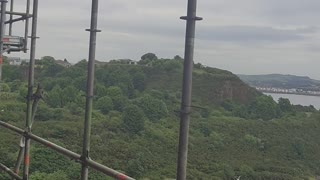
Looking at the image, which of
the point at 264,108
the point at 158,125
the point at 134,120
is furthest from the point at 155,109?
the point at 264,108

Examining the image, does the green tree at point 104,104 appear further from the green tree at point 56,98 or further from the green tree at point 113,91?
the green tree at point 56,98

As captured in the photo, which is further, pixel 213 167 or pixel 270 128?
pixel 270 128

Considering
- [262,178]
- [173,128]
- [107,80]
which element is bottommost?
[262,178]

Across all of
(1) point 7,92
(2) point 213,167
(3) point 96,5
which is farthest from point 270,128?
(3) point 96,5

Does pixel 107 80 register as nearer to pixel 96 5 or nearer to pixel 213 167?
pixel 213 167

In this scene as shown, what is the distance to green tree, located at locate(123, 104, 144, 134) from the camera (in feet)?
167

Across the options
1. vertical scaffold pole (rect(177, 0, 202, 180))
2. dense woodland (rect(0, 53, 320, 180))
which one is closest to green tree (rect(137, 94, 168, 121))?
dense woodland (rect(0, 53, 320, 180))

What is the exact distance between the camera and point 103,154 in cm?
4047

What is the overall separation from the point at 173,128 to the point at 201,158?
25.4 feet

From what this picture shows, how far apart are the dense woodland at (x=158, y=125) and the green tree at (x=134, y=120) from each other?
108mm

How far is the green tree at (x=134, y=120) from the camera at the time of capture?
50750mm

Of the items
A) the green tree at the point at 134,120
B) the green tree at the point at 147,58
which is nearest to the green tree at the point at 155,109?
the green tree at the point at 134,120

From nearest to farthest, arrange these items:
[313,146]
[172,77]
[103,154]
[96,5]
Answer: [96,5], [103,154], [313,146], [172,77]

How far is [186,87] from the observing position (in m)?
2.12
